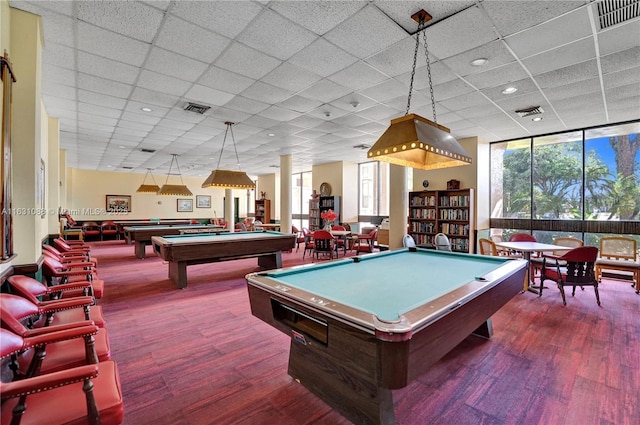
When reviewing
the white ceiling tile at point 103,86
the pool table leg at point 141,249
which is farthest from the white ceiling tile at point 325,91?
the pool table leg at point 141,249

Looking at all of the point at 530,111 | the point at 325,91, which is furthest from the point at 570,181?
the point at 325,91

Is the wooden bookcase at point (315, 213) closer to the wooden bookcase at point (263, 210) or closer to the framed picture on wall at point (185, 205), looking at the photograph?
the wooden bookcase at point (263, 210)

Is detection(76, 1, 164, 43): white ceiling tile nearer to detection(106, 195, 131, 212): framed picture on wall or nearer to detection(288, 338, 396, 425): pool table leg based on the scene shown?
detection(288, 338, 396, 425): pool table leg

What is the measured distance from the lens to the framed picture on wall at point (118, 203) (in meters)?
13.0

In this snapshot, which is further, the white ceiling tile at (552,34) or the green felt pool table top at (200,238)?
the green felt pool table top at (200,238)

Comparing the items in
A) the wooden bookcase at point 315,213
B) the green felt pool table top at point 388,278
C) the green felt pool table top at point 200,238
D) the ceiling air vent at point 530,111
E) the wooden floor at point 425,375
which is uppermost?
the ceiling air vent at point 530,111

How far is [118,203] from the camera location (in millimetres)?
13156

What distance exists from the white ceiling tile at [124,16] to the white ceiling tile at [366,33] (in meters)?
1.61

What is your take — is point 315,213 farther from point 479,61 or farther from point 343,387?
point 343,387

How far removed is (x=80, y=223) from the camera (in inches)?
480

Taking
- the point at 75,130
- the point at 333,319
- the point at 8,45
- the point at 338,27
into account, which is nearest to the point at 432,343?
the point at 333,319

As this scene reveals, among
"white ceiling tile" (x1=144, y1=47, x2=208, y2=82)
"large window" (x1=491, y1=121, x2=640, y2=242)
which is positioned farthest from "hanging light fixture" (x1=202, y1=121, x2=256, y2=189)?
"large window" (x1=491, y1=121, x2=640, y2=242)

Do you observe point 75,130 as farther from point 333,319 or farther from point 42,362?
point 333,319

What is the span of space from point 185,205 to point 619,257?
50.3 ft
